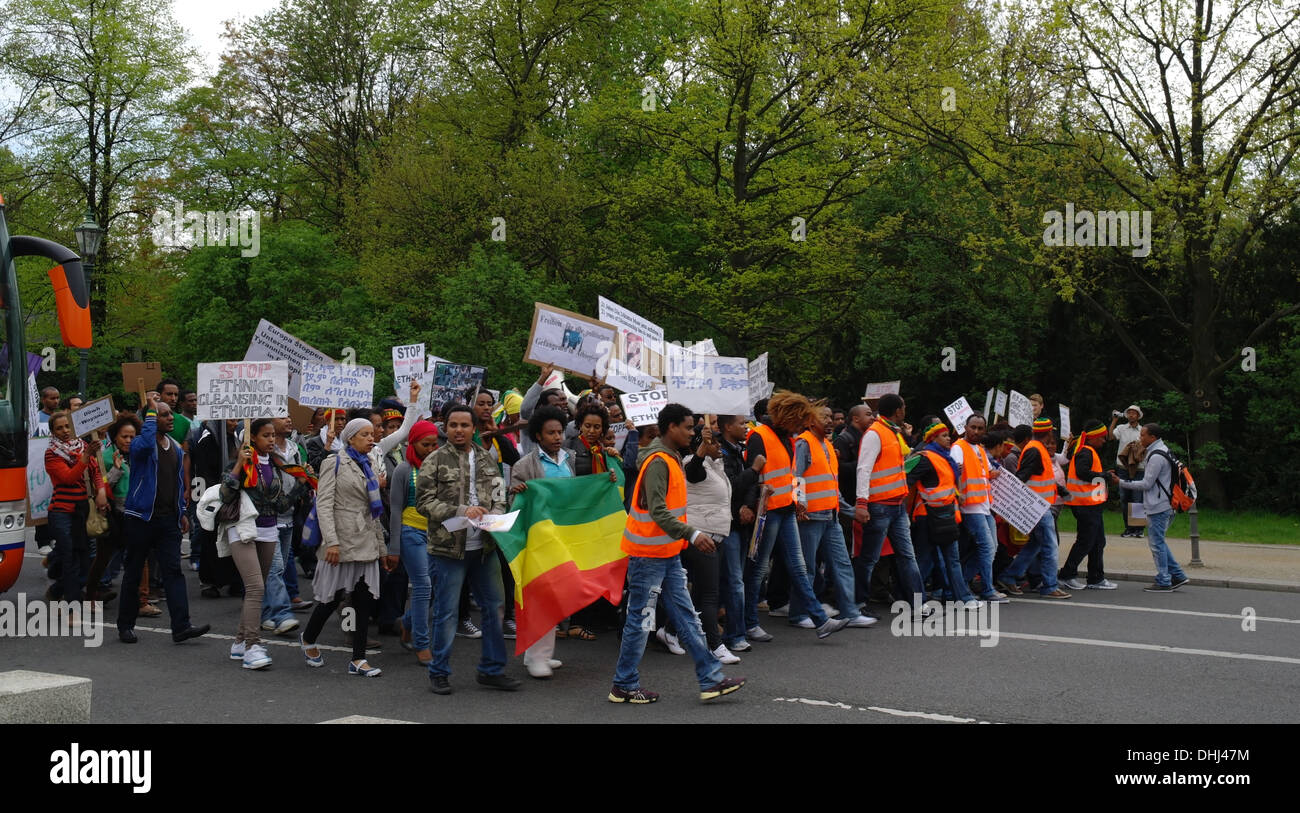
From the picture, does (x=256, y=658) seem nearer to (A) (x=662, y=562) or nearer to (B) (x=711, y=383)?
(A) (x=662, y=562)

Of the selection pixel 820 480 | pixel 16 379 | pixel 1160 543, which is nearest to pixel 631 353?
pixel 820 480

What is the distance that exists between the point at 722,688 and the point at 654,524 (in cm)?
111

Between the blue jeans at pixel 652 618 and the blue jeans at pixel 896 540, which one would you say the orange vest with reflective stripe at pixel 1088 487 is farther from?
the blue jeans at pixel 652 618

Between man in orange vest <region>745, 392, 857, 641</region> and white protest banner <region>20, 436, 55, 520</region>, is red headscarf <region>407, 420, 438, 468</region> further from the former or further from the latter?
white protest banner <region>20, 436, 55, 520</region>

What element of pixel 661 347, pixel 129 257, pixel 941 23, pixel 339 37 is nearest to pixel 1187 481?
pixel 661 347

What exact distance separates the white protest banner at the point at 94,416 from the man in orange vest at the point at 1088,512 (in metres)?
10.8

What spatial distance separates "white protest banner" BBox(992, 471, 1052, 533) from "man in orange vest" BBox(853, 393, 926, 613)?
206 centimetres

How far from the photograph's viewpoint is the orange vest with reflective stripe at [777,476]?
31.9 ft

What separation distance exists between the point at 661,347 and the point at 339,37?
30.3 metres

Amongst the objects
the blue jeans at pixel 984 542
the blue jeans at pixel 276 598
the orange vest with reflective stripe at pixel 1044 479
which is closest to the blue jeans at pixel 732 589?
the blue jeans at pixel 984 542

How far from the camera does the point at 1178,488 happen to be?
13.5 m

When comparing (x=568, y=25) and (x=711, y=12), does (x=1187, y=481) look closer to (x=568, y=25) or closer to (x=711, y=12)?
(x=711, y=12)

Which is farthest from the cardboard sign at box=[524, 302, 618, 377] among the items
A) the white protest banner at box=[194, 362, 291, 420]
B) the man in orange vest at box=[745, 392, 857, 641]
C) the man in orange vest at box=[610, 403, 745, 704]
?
the man in orange vest at box=[610, 403, 745, 704]

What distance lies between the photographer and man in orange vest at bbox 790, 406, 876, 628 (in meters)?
9.90
